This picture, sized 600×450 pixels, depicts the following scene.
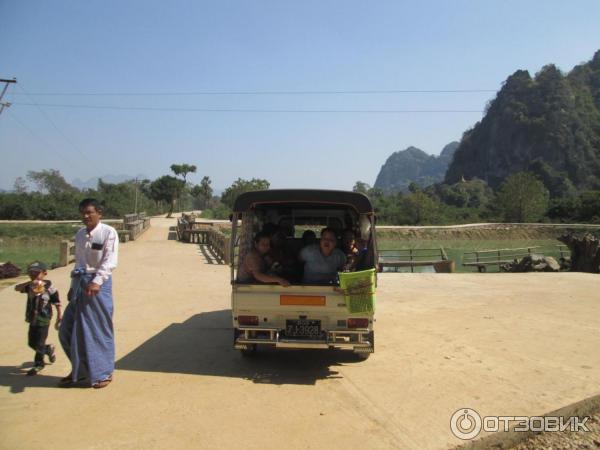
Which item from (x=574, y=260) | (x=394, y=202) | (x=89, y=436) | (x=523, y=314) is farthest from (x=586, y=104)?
(x=89, y=436)

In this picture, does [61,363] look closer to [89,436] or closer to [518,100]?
[89,436]

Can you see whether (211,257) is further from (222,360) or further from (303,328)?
(303,328)

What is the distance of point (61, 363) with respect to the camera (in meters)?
5.77

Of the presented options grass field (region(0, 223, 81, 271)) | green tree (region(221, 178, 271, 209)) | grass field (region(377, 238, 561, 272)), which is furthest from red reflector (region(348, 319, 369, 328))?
green tree (region(221, 178, 271, 209))

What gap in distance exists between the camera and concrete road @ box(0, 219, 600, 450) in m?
4.00

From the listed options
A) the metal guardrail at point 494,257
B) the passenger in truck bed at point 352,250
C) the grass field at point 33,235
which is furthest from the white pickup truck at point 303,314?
the grass field at point 33,235

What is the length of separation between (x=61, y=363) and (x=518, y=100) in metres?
137

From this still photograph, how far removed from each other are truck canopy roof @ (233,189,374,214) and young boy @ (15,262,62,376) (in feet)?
7.79

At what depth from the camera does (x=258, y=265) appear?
5.90 meters

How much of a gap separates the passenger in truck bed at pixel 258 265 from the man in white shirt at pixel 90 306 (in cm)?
165

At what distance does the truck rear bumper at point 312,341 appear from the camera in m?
5.42

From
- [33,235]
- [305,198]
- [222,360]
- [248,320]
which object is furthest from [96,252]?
[33,235]

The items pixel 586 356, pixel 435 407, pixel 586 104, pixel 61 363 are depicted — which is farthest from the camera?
pixel 586 104

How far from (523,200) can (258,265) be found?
69.4 meters
